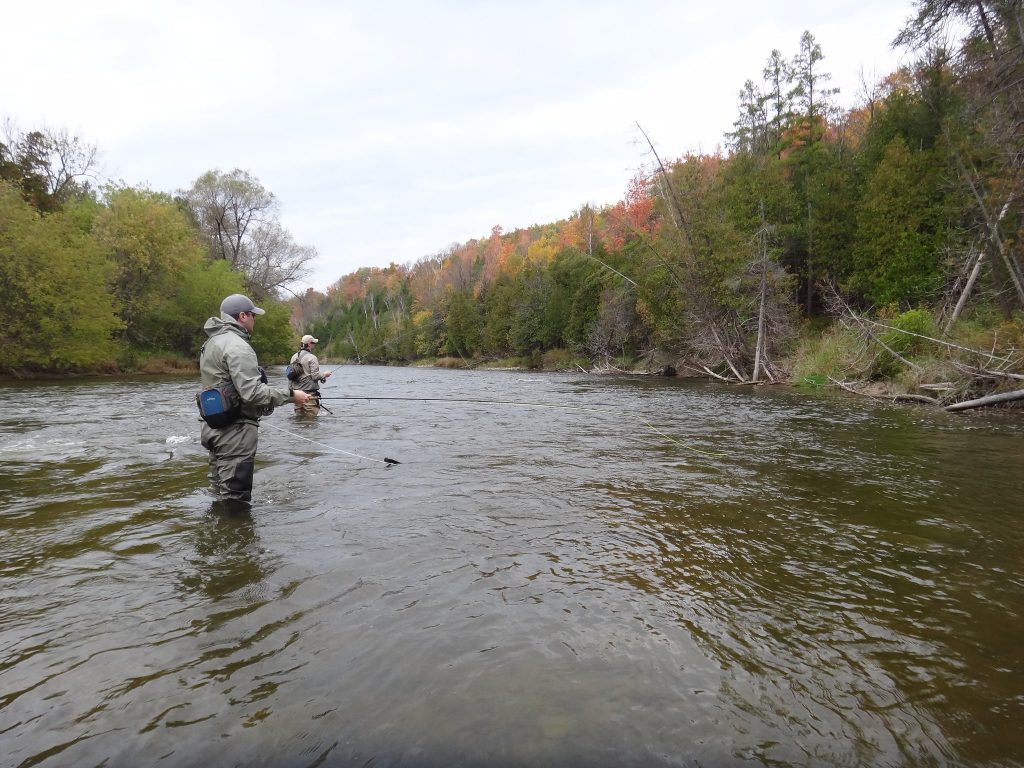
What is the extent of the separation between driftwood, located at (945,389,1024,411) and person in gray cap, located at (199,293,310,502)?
45.4 ft

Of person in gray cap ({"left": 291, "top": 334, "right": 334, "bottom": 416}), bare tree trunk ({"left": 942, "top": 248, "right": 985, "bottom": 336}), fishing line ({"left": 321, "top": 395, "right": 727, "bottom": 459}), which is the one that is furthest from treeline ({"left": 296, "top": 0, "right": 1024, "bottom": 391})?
person in gray cap ({"left": 291, "top": 334, "right": 334, "bottom": 416})

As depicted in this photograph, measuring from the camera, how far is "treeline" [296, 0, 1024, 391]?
14.3 meters

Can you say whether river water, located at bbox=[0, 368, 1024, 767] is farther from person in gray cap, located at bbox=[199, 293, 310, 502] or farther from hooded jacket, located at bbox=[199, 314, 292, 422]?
hooded jacket, located at bbox=[199, 314, 292, 422]

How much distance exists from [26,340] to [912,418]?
32.3m

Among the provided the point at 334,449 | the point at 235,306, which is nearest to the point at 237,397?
the point at 235,306

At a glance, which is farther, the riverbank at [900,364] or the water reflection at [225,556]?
the riverbank at [900,364]

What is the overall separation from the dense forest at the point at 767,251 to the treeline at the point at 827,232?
10 centimetres

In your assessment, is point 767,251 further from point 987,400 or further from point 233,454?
point 233,454

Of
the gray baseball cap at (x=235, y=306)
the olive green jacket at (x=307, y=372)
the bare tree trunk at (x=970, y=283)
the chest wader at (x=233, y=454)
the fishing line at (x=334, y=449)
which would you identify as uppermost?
the bare tree trunk at (x=970, y=283)

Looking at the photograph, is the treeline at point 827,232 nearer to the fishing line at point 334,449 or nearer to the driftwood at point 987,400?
the driftwood at point 987,400

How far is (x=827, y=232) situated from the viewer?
95.7ft

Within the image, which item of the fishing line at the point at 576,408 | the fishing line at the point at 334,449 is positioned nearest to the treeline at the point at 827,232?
the fishing line at the point at 576,408

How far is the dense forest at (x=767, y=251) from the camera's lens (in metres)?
14.3

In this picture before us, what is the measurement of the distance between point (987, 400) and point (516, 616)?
43.6ft
